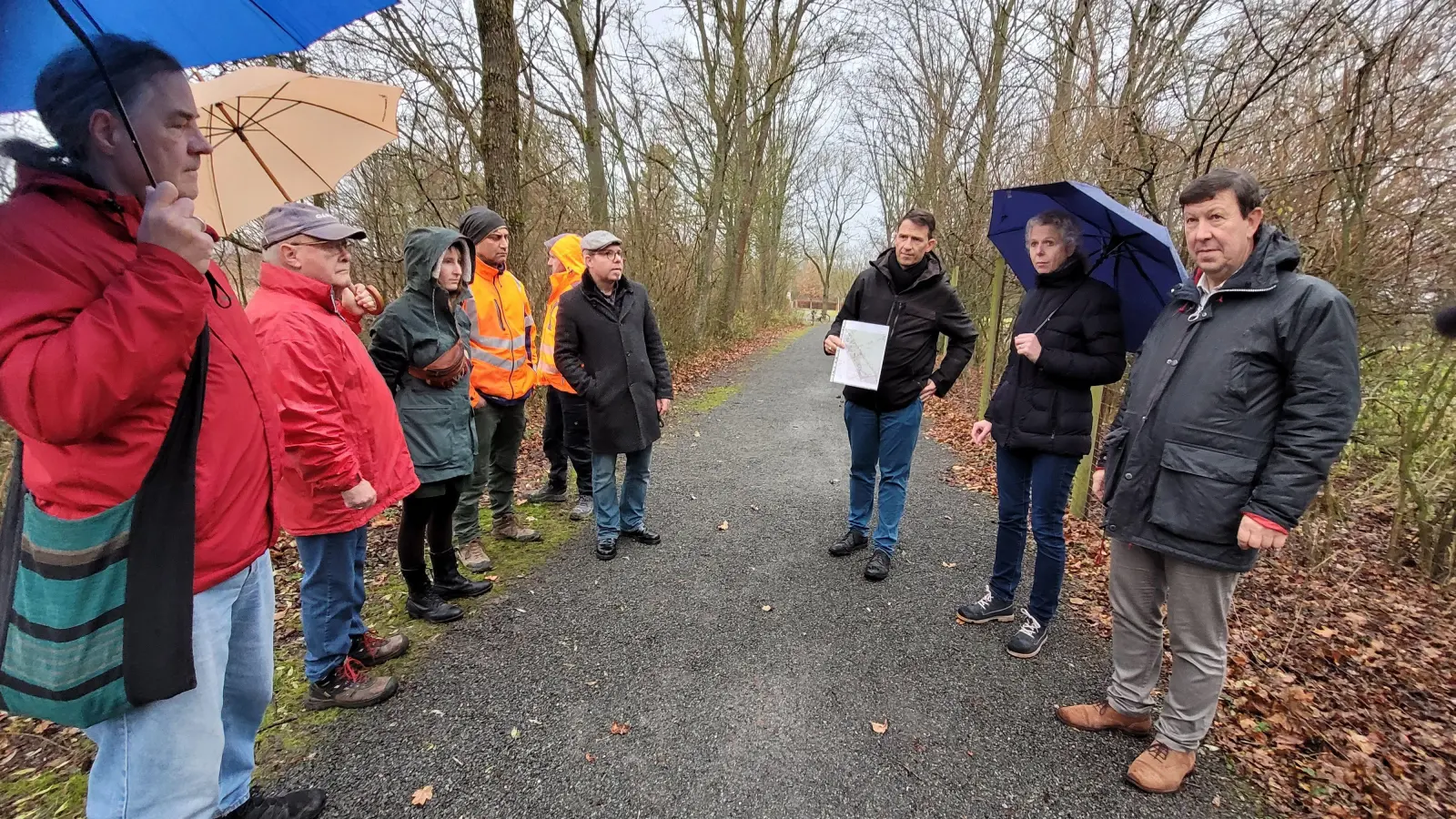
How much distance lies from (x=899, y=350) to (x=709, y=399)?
672 cm

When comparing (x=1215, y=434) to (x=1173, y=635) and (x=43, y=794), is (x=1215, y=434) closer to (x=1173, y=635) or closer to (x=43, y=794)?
(x=1173, y=635)

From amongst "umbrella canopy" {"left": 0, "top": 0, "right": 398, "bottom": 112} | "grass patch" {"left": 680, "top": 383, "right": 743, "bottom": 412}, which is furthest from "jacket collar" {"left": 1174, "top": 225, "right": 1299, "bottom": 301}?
"grass patch" {"left": 680, "top": 383, "right": 743, "bottom": 412}

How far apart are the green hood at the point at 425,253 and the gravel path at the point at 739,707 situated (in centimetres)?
186

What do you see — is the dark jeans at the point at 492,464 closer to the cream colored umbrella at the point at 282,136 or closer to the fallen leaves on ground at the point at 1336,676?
the cream colored umbrella at the point at 282,136

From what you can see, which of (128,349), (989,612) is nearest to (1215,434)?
(989,612)

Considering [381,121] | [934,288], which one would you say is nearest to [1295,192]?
[934,288]

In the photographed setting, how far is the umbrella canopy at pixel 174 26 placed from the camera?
1.07 m

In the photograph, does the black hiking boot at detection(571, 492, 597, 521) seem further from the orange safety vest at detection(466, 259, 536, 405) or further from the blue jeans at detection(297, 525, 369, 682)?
the blue jeans at detection(297, 525, 369, 682)

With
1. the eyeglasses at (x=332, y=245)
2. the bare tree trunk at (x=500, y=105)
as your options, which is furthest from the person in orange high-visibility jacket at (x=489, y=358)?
the bare tree trunk at (x=500, y=105)

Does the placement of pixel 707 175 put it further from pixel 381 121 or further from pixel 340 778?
pixel 340 778

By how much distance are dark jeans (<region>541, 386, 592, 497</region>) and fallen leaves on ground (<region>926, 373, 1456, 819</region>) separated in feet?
12.1

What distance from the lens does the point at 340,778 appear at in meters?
2.21

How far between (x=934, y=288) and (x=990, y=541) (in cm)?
211

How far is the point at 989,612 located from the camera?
3.35 m
